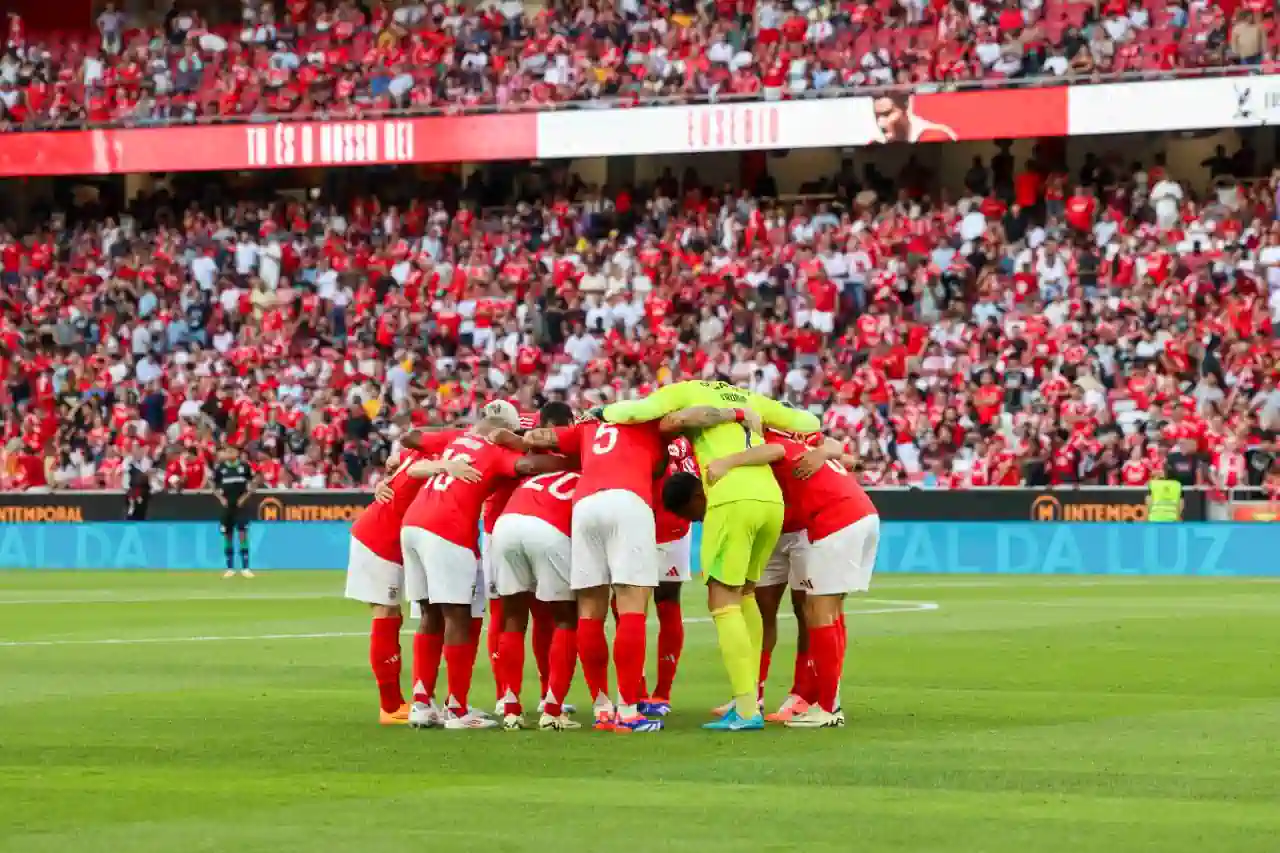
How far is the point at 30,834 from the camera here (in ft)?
29.7

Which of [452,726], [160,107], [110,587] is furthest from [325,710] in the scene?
[160,107]

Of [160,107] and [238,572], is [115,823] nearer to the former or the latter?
[238,572]

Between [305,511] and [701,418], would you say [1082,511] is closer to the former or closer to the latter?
[305,511]

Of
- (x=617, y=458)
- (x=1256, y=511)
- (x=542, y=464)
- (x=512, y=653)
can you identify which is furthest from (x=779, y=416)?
(x=1256, y=511)

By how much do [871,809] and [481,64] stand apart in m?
40.3

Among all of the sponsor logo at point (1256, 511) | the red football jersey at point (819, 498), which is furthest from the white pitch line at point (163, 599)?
the red football jersey at point (819, 498)

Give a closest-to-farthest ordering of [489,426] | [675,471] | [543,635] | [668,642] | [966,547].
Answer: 1. [489,426]
2. [668,642]
3. [675,471]
4. [543,635]
5. [966,547]

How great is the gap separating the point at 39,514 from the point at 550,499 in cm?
3216

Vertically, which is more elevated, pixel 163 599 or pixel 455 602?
pixel 455 602

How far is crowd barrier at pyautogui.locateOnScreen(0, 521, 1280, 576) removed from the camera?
35.5 meters

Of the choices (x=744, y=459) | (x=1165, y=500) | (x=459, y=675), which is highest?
(x=744, y=459)

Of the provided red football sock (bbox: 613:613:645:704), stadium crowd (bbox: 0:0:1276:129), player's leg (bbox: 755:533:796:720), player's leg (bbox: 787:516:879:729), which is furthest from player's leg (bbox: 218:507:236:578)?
red football sock (bbox: 613:613:645:704)

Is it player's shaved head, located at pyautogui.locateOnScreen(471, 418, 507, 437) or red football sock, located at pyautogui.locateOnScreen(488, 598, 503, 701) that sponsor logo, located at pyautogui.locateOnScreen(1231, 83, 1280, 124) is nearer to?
red football sock, located at pyautogui.locateOnScreen(488, 598, 503, 701)

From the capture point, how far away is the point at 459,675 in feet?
44.7
